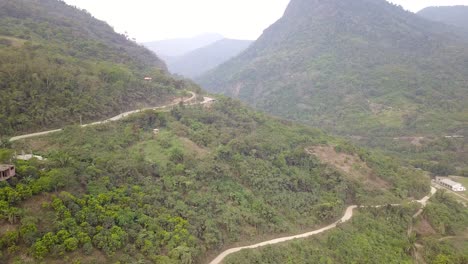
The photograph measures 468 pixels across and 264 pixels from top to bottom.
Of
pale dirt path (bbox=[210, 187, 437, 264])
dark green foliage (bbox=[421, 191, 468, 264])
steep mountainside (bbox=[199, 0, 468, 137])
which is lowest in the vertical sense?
dark green foliage (bbox=[421, 191, 468, 264])

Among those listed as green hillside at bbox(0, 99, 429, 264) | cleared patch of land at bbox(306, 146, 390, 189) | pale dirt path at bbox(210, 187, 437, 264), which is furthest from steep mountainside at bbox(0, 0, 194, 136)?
cleared patch of land at bbox(306, 146, 390, 189)

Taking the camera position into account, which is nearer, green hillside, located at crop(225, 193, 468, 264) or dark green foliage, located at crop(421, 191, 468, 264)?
green hillside, located at crop(225, 193, 468, 264)

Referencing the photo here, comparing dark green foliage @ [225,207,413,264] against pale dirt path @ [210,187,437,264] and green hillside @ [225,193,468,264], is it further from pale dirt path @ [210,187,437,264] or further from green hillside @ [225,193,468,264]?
pale dirt path @ [210,187,437,264]

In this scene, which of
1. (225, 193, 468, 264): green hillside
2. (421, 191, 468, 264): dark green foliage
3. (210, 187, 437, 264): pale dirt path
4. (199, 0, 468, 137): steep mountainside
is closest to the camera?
(210, 187, 437, 264): pale dirt path

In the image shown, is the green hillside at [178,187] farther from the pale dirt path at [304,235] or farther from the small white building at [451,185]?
the small white building at [451,185]

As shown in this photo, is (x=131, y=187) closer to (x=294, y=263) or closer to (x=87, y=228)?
(x=87, y=228)

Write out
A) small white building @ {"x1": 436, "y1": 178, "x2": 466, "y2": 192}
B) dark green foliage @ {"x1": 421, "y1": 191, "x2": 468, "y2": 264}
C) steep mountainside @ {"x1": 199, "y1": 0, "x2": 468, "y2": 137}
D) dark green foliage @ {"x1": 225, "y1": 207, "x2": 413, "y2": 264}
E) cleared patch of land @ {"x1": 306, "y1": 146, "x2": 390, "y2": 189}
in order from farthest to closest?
steep mountainside @ {"x1": 199, "y1": 0, "x2": 468, "y2": 137}, small white building @ {"x1": 436, "y1": 178, "x2": 466, "y2": 192}, cleared patch of land @ {"x1": 306, "y1": 146, "x2": 390, "y2": 189}, dark green foliage @ {"x1": 421, "y1": 191, "x2": 468, "y2": 264}, dark green foliage @ {"x1": 225, "y1": 207, "x2": 413, "y2": 264}

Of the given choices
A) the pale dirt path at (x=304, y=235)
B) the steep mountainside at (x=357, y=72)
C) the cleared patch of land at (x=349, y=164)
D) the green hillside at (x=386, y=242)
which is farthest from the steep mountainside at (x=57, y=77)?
the steep mountainside at (x=357, y=72)
